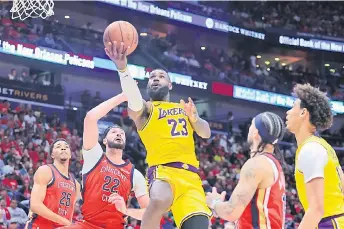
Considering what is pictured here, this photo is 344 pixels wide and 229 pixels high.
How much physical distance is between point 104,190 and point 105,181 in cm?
11

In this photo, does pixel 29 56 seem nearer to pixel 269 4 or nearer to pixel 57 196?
pixel 57 196

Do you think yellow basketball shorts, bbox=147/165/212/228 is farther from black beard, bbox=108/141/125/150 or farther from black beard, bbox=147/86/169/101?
black beard, bbox=108/141/125/150

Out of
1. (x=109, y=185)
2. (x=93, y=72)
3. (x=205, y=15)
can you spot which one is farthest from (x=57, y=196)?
(x=205, y=15)

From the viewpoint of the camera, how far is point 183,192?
5.59m

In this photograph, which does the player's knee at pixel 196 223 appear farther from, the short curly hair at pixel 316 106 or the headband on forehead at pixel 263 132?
the short curly hair at pixel 316 106

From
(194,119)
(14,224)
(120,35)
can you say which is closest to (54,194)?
(194,119)

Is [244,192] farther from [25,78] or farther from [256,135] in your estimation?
[25,78]

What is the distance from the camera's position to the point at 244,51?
32.5 meters

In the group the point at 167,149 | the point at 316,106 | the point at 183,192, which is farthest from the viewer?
the point at 167,149

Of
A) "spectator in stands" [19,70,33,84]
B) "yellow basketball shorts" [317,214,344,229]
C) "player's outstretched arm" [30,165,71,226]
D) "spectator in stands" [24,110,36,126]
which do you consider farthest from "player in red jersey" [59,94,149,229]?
"spectator in stands" [19,70,33,84]

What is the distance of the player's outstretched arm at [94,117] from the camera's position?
19.7 ft

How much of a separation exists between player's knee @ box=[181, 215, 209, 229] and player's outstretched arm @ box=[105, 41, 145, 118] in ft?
3.81

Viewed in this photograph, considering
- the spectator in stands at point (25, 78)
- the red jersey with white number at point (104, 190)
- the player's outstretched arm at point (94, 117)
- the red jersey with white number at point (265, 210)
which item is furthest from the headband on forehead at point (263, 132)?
the spectator in stands at point (25, 78)

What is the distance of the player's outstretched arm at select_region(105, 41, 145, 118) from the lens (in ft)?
17.8
